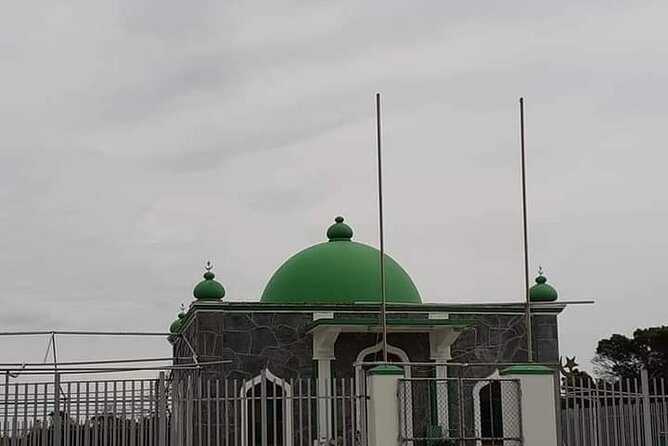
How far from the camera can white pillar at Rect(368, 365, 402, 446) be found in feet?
44.9

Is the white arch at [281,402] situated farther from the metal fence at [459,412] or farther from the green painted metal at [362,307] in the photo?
the metal fence at [459,412]

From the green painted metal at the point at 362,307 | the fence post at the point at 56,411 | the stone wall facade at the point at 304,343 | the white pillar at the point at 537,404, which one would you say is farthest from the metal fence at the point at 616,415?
the fence post at the point at 56,411

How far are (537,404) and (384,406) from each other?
2.11m

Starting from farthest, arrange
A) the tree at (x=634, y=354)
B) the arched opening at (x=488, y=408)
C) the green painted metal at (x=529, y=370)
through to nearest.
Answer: the tree at (x=634, y=354) → the arched opening at (x=488, y=408) → the green painted metal at (x=529, y=370)

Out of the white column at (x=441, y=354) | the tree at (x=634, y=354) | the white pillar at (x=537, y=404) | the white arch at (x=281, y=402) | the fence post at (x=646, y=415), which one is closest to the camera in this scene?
the white pillar at (x=537, y=404)

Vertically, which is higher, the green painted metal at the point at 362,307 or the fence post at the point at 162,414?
the green painted metal at the point at 362,307

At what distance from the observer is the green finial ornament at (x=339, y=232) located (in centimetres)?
2303

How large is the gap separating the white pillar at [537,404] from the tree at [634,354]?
2852 cm

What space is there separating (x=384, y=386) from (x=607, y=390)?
332 cm

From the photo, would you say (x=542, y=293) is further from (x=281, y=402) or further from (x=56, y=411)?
(x=56, y=411)

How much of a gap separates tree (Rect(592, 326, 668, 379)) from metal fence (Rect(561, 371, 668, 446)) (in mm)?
27294

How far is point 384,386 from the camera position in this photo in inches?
546

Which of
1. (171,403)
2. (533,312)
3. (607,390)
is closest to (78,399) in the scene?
(171,403)

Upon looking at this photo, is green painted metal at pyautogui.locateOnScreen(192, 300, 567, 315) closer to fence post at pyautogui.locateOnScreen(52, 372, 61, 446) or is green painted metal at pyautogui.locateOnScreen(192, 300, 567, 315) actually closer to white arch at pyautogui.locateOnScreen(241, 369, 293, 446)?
white arch at pyautogui.locateOnScreen(241, 369, 293, 446)
